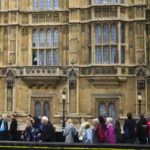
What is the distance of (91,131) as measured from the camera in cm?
1534

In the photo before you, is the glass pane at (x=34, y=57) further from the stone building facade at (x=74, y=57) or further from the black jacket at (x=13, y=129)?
the black jacket at (x=13, y=129)

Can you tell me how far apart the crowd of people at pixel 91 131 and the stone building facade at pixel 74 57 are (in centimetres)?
988

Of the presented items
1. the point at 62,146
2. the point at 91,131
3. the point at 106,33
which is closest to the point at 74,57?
the point at 106,33

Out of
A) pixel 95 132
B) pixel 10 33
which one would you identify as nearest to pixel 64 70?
pixel 10 33

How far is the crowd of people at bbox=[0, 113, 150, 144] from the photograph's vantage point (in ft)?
49.3

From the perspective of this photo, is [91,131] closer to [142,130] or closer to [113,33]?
[142,130]

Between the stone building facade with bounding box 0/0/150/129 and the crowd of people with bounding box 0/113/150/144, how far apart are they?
988 cm

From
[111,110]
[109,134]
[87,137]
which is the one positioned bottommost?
[87,137]

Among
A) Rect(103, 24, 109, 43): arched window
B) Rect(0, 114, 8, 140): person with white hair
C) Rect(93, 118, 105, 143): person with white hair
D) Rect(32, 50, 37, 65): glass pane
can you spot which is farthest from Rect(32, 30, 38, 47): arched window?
Rect(93, 118, 105, 143): person with white hair

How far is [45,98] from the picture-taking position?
1164 inches

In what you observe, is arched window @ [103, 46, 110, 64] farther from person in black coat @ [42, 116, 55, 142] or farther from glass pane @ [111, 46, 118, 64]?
person in black coat @ [42, 116, 55, 142]

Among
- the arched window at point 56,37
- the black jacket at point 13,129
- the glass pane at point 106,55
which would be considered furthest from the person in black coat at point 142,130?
the arched window at point 56,37

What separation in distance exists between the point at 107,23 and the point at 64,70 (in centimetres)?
495

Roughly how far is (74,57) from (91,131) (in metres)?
14.1
